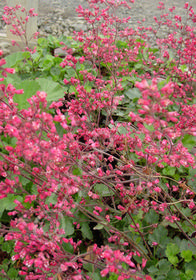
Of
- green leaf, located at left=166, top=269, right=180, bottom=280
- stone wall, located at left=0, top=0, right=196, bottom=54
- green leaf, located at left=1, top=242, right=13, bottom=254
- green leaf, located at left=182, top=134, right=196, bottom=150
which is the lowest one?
green leaf, located at left=1, top=242, right=13, bottom=254

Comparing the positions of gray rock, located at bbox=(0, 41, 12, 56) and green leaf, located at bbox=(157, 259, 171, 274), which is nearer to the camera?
green leaf, located at bbox=(157, 259, 171, 274)

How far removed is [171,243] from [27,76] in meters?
2.40

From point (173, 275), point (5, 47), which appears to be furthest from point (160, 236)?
point (5, 47)

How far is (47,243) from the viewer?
1125 mm

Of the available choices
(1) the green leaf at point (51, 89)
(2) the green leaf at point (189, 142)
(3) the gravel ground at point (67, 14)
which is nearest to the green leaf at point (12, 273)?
(1) the green leaf at point (51, 89)

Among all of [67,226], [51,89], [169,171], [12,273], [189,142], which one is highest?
[51,89]

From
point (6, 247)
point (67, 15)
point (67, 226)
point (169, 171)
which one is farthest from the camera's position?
point (67, 15)

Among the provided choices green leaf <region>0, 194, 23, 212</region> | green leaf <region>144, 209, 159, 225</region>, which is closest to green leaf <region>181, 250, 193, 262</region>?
green leaf <region>144, 209, 159, 225</region>

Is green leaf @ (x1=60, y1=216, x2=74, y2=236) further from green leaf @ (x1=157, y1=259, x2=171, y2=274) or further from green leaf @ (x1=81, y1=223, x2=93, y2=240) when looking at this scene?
green leaf @ (x1=157, y1=259, x2=171, y2=274)

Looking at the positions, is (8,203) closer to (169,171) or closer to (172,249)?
(172,249)

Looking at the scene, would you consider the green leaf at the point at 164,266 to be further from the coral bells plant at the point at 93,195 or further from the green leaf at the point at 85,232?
the green leaf at the point at 85,232

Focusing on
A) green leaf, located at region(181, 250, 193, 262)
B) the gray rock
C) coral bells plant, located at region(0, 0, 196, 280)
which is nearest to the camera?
coral bells plant, located at region(0, 0, 196, 280)

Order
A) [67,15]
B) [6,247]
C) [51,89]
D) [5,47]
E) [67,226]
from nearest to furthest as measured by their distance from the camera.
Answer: [67,226] → [6,247] → [51,89] → [5,47] → [67,15]

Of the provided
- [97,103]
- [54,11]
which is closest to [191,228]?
[97,103]
